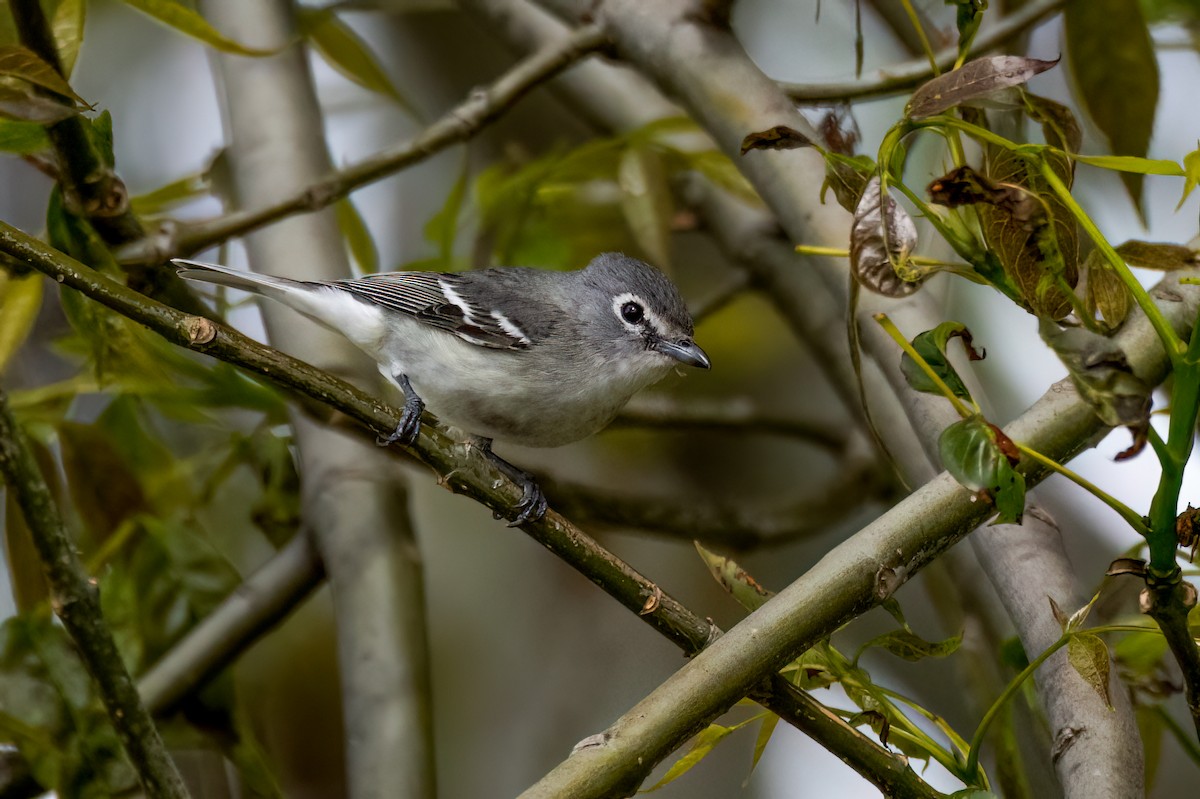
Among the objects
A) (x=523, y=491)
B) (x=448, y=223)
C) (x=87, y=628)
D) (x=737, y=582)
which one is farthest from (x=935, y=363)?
(x=448, y=223)

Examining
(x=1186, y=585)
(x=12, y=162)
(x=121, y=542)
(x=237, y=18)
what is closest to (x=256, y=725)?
(x=121, y=542)

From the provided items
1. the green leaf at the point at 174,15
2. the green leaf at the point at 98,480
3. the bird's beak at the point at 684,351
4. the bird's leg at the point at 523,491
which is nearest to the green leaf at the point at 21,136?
the green leaf at the point at 174,15

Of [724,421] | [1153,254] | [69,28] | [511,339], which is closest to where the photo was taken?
[1153,254]

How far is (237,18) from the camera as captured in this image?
2.69m

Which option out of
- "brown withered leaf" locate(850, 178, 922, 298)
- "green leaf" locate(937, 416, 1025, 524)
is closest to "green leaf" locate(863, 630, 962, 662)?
"green leaf" locate(937, 416, 1025, 524)

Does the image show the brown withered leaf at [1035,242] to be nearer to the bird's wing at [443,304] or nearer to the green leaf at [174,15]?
the green leaf at [174,15]

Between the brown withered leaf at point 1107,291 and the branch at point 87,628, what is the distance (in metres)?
1.28

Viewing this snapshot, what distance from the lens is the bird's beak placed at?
2.47m

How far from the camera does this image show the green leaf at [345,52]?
2.50 metres

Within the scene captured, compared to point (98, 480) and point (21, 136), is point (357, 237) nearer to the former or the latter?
point (98, 480)

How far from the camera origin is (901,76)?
2.15 m

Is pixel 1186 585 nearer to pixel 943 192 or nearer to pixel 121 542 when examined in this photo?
pixel 943 192

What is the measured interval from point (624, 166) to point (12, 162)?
2.43 m

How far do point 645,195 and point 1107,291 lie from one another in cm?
134
